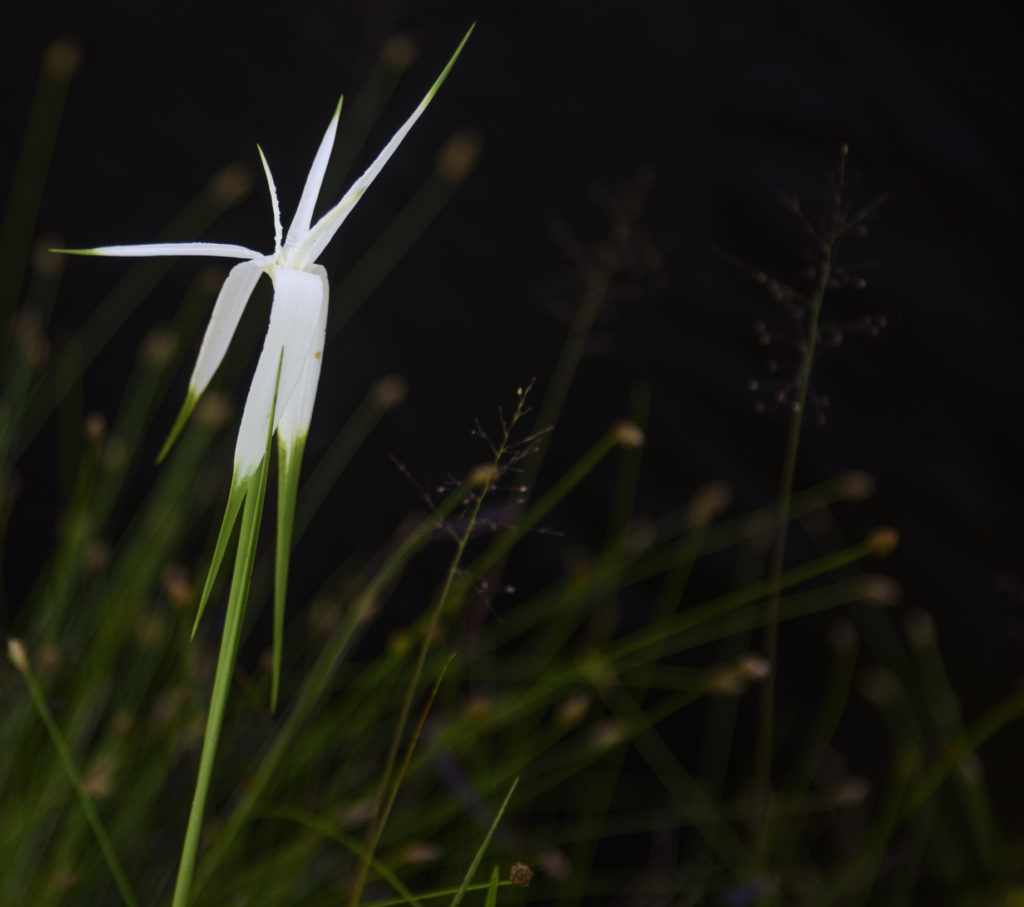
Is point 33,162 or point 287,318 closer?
point 287,318

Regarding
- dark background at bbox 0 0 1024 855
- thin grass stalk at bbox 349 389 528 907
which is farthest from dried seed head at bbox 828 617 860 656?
thin grass stalk at bbox 349 389 528 907

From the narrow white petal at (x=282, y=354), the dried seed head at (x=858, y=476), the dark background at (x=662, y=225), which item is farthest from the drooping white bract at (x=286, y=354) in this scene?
the dried seed head at (x=858, y=476)

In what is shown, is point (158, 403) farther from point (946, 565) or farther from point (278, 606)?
point (946, 565)

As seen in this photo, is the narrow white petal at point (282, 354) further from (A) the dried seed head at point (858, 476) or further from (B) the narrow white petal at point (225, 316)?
(A) the dried seed head at point (858, 476)

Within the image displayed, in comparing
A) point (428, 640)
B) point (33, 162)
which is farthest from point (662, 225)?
point (428, 640)

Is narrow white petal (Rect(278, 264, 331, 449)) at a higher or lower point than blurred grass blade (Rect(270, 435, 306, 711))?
higher

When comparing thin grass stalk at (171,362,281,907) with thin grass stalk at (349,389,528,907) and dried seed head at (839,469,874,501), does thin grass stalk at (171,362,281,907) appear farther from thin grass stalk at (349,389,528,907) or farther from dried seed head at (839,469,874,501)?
dried seed head at (839,469,874,501)

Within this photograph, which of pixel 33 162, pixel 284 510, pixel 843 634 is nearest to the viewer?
pixel 284 510

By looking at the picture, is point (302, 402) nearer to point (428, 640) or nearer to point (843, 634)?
point (428, 640)
